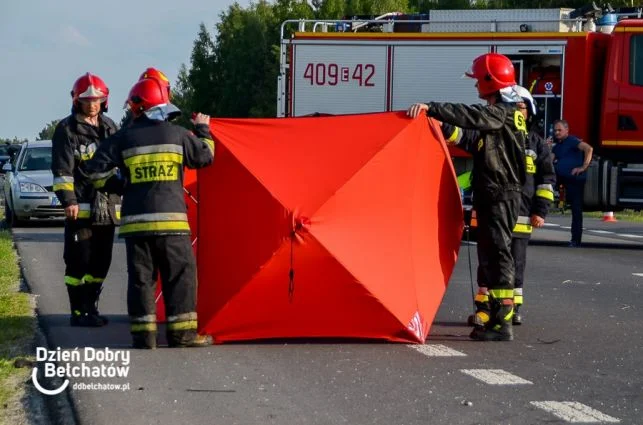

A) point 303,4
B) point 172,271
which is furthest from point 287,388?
point 303,4

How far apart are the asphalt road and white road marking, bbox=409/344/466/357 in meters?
0.01

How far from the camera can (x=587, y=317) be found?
10.5 metres

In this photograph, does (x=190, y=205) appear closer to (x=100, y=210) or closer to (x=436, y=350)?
(x=100, y=210)

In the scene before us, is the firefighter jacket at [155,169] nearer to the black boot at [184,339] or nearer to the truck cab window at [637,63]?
the black boot at [184,339]

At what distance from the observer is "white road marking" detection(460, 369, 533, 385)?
24.3ft

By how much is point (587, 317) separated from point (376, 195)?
8.92 ft

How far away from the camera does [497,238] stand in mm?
9141

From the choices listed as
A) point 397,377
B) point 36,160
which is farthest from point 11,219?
point 397,377

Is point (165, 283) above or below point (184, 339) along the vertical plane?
above

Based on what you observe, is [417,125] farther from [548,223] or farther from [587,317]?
[548,223]

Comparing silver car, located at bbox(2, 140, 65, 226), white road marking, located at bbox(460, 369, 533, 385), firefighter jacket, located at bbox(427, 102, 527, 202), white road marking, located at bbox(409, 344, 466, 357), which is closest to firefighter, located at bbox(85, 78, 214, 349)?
white road marking, located at bbox(409, 344, 466, 357)

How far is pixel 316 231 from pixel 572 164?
10428 millimetres

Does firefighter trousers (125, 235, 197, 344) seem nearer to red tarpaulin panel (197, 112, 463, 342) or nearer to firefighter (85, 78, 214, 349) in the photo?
firefighter (85, 78, 214, 349)

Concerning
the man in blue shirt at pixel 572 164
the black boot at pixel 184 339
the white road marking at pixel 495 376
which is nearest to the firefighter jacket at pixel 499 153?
the white road marking at pixel 495 376
